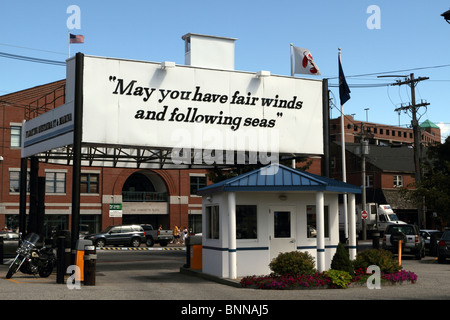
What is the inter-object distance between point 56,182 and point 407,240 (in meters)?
33.0

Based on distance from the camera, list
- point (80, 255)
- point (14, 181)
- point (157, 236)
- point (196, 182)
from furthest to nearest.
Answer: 1. point (196, 182)
2. point (14, 181)
3. point (157, 236)
4. point (80, 255)

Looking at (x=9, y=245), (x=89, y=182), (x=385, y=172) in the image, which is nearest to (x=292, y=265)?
(x=9, y=245)

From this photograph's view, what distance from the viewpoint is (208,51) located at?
24141 millimetres

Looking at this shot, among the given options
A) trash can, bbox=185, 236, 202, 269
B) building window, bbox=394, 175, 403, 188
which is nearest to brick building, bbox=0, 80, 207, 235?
building window, bbox=394, 175, 403, 188

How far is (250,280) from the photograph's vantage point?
18000mm

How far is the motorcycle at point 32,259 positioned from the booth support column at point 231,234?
622 cm

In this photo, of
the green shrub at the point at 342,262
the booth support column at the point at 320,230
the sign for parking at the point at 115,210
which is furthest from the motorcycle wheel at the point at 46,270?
the sign for parking at the point at 115,210

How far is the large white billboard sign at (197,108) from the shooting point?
70.4 ft

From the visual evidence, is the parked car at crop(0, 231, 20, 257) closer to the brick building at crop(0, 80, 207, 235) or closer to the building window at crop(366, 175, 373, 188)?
the brick building at crop(0, 80, 207, 235)

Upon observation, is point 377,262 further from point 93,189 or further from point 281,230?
point 93,189

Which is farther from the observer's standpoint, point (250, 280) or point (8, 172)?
point (8, 172)
